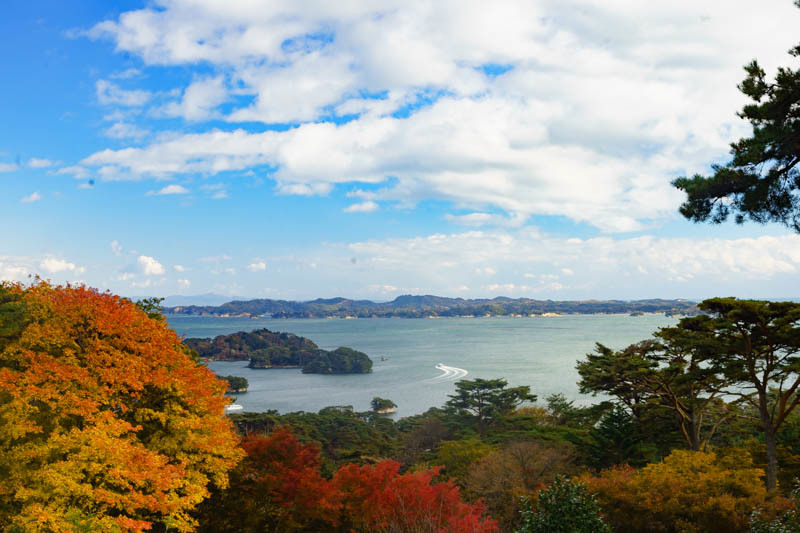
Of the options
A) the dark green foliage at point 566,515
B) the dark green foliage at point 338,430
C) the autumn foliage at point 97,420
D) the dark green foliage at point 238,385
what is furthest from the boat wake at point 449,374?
the dark green foliage at point 566,515

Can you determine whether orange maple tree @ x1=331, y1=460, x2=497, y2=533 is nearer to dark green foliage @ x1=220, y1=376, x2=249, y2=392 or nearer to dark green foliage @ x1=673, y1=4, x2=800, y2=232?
dark green foliage @ x1=673, y1=4, x2=800, y2=232

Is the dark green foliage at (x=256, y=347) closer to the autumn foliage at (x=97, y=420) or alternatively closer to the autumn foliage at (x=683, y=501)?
the autumn foliage at (x=97, y=420)

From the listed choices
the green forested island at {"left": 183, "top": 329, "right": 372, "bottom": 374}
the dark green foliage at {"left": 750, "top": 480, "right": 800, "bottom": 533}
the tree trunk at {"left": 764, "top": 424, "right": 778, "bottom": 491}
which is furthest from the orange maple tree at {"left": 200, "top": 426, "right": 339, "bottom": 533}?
the green forested island at {"left": 183, "top": 329, "right": 372, "bottom": 374}

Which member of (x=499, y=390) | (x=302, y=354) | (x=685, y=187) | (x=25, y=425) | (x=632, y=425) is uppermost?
(x=685, y=187)

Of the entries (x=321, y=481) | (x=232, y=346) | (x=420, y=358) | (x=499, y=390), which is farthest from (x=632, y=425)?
(x=232, y=346)

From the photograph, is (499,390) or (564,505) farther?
(499,390)

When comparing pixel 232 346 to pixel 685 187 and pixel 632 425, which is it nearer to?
pixel 632 425
